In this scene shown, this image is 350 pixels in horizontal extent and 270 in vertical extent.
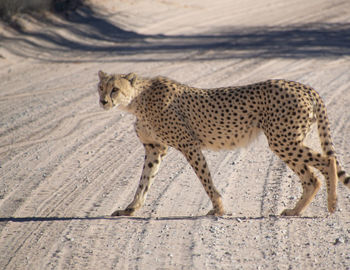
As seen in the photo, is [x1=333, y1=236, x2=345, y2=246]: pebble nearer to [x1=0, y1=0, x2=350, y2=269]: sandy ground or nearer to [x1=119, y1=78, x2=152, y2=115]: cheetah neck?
[x1=0, y1=0, x2=350, y2=269]: sandy ground

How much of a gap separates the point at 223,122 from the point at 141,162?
1.94 meters

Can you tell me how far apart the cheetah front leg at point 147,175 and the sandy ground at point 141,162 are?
14 cm

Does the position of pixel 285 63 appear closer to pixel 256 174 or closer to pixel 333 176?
pixel 256 174

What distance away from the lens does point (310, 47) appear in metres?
13.7

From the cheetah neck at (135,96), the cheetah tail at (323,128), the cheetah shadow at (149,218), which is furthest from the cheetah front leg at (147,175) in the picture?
the cheetah tail at (323,128)

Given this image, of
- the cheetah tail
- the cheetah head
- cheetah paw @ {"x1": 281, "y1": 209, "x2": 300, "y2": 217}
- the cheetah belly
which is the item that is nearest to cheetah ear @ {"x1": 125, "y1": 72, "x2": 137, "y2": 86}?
the cheetah head

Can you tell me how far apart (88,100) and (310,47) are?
20.8 ft

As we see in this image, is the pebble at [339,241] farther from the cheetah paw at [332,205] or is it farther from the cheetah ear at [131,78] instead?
the cheetah ear at [131,78]

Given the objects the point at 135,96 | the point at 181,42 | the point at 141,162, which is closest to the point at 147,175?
the point at 135,96

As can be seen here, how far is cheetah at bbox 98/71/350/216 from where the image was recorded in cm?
521

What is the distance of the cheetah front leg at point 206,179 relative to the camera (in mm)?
5430

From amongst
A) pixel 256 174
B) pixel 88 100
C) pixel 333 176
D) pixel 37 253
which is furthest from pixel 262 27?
pixel 37 253

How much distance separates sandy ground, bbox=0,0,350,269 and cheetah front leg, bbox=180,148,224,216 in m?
0.20

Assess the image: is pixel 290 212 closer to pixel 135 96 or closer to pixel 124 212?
pixel 124 212
